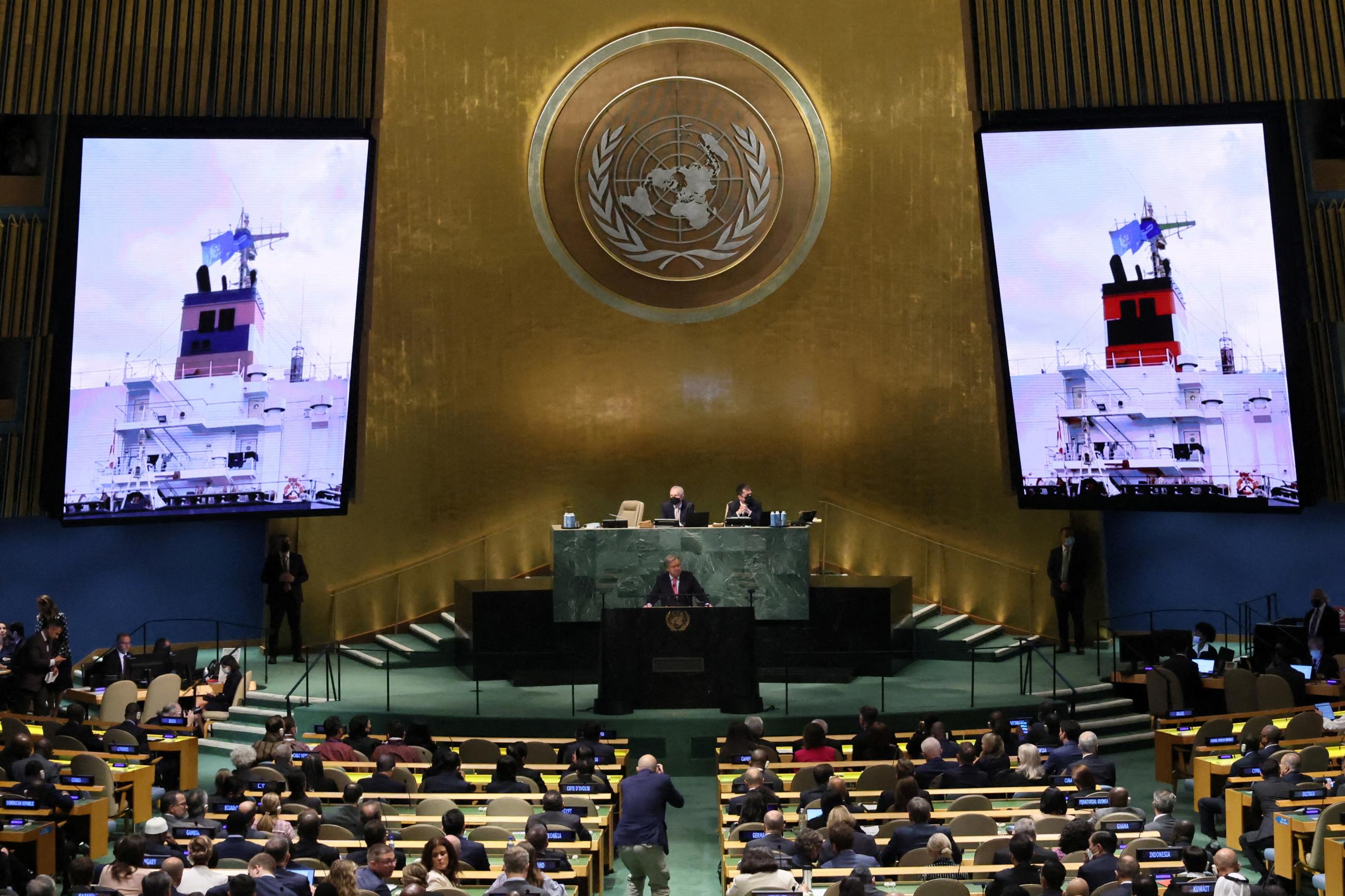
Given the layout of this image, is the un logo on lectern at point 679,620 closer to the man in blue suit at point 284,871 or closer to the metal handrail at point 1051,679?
the metal handrail at point 1051,679

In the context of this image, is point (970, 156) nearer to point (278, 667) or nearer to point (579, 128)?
point (579, 128)

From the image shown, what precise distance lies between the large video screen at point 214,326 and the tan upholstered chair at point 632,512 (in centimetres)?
301

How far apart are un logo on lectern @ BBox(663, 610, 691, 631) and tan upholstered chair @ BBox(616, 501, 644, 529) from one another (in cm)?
187

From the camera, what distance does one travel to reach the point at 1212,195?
52.0ft

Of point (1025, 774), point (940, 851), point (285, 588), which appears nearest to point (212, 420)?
point (285, 588)


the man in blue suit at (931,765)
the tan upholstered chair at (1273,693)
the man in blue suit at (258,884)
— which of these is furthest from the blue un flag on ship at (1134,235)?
the man in blue suit at (258,884)

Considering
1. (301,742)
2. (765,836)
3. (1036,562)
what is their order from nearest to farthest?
(765,836)
(301,742)
(1036,562)

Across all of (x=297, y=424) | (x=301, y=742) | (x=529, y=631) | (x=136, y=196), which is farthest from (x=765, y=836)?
(x=136, y=196)

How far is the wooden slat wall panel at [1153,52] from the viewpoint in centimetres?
1636

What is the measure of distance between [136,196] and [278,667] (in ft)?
17.1

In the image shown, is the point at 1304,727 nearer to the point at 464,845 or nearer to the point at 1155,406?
the point at 1155,406

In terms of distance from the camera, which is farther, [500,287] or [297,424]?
[500,287]

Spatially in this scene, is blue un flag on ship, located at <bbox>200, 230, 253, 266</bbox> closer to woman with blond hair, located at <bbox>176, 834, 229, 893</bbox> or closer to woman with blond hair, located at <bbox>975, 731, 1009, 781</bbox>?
woman with blond hair, located at <bbox>176, 834, 229, 893</bbox>

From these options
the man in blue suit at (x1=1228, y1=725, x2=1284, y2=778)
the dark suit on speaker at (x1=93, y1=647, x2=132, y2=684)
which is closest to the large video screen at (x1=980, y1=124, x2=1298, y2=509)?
the man in blue suit at (x1=1228, y1=725, x2=1284, y2=778)
